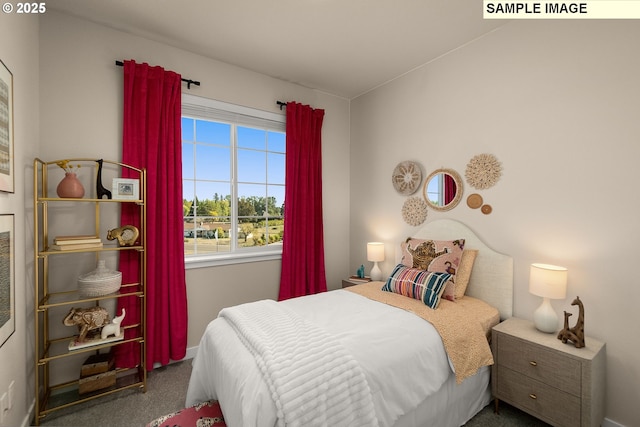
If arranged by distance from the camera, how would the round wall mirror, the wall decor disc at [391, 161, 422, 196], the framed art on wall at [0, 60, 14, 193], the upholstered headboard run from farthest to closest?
the wall decor disc at [391, 161, 422, 196] < the round wall mirror < the upholstered headboard < the framed art on wall at [0, 60, 14, 193]

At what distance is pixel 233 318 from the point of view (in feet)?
6.03

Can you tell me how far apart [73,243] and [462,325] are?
2.72m

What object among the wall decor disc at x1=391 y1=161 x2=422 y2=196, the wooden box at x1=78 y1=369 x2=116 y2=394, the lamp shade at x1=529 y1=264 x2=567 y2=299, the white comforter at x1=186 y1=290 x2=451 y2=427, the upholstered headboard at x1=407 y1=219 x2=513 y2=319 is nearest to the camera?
the white comforter at x1=186 y1=290 x2=451 y2=427

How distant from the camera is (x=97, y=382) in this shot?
7.02ft

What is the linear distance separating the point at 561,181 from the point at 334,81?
240 cm

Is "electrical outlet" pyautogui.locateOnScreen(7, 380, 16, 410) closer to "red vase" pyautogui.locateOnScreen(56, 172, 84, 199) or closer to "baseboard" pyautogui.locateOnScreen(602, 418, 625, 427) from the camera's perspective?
"red vase" pyautogui.locateOnScreen(56, 172, 84, 199)

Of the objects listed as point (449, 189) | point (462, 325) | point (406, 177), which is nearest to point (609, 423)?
point (462, 325)

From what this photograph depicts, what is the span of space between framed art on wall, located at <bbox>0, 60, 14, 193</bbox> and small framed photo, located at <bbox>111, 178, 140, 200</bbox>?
590 mm

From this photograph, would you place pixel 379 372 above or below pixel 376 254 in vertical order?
below

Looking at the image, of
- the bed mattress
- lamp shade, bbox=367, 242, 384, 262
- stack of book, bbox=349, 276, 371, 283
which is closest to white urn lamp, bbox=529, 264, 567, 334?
the bed mattress

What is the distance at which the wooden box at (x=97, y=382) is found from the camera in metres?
2.11

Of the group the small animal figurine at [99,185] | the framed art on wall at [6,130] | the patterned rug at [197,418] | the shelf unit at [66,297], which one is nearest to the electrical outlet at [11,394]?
the shelf unit at [66,297]

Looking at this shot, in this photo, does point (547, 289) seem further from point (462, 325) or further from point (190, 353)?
point (190, 353)

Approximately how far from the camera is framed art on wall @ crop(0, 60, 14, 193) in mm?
1438
